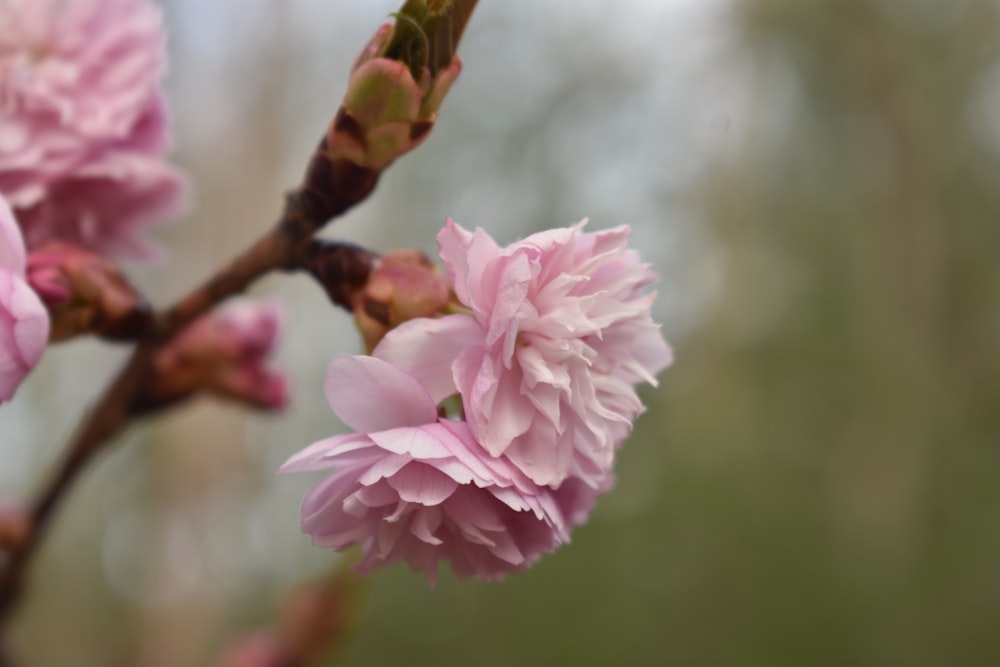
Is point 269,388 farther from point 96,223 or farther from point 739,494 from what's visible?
point 739,494

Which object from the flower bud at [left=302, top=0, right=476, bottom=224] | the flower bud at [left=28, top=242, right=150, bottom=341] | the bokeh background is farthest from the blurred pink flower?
the bokeh background

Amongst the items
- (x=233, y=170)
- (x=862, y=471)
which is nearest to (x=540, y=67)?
(x=233, y=170)

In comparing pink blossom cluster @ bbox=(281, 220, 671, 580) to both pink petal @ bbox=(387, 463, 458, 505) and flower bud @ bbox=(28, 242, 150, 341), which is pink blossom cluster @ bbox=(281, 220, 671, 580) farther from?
flower bud @ bbox=(28, 242, 150, 341)

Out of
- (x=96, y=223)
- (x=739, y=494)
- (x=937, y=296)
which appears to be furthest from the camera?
(x=937, y=296)

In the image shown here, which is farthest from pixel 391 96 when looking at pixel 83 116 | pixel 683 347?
pixel 683 347

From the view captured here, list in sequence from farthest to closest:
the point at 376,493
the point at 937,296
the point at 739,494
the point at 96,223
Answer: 1. the point at 937,296
2. the point at 739,494
3. the point at 96,223
4. the point at 376,493

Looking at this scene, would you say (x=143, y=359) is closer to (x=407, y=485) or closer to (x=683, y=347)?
(x=407, y=485)
